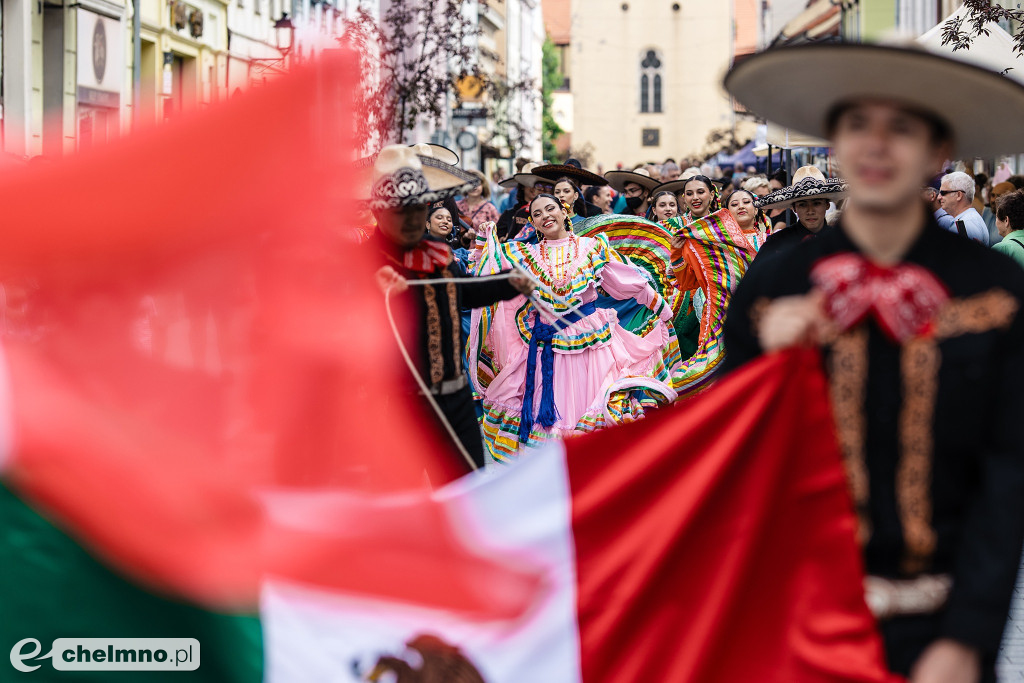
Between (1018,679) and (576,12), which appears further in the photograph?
(576,12)

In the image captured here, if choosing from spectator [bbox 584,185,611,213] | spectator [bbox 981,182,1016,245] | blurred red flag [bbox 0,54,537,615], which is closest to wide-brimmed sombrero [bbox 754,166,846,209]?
spectator [bbox 981,182,1016,245]

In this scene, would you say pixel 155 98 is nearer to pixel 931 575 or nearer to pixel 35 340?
pixel 35 340

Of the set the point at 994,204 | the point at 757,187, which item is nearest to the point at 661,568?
the point at 994,204

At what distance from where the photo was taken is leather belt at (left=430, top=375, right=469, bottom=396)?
20.2ft

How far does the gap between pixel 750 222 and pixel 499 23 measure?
59.2 m

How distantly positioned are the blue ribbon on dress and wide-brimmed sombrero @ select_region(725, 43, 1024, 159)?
590 centimetres

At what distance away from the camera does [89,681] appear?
134 inches

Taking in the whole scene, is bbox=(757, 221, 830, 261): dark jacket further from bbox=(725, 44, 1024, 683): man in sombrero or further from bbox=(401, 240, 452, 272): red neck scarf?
bbox=(725, 44, 1024, 683): man in sombrero

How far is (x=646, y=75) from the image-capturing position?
331ft

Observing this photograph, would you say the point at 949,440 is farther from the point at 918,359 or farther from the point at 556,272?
the point at 556,272

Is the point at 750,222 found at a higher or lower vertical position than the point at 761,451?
higher

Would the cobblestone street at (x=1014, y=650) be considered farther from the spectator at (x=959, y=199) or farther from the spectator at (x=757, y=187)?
the spectator at (x=757, y=187)

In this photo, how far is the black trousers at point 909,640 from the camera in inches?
109

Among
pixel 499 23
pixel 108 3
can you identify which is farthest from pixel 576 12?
pixel 108 3
